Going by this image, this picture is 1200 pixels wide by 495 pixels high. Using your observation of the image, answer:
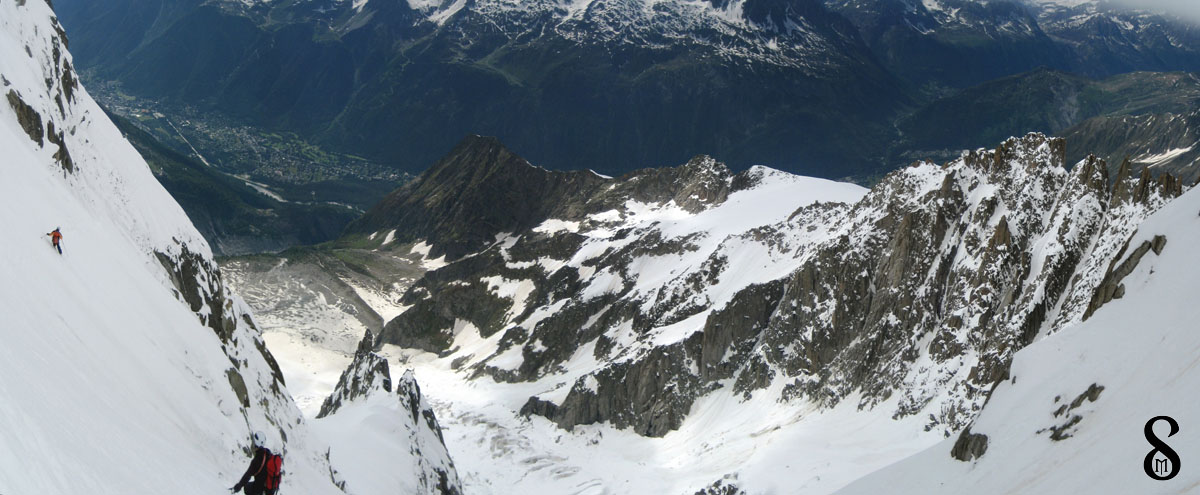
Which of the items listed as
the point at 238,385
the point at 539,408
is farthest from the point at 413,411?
the point at 539,408

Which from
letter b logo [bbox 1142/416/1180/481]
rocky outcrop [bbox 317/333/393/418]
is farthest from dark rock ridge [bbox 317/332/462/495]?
letter b logo [bbox 1142/416/1180/481]

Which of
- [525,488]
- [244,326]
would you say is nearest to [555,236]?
[525,488]

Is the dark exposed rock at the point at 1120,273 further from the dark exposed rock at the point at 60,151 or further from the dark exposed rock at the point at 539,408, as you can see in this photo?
the dark exposed rock at the point at 539,408

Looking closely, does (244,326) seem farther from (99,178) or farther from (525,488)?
(525,488)

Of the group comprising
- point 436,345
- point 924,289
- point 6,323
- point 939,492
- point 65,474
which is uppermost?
point 6,323

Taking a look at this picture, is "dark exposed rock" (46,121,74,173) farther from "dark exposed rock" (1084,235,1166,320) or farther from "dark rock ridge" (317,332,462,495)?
"dark exposed rock" (1084,235,1166,320)

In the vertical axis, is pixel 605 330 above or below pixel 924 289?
below

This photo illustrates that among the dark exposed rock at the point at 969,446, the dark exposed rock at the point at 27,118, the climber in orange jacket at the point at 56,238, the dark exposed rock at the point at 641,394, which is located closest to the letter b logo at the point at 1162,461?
the dark exposed rock at the point at 969,446

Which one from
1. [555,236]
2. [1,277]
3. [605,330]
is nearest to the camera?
[1,277]
